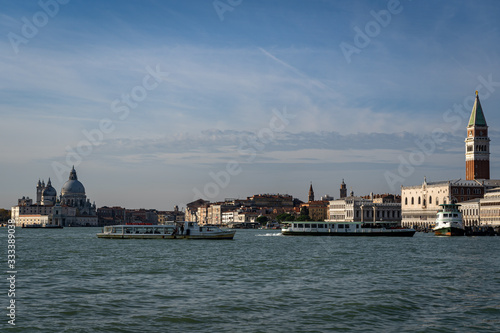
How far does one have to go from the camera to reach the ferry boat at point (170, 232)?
60938mm

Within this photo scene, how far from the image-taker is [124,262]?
3216 centimetres

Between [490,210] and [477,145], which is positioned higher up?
[477,145]

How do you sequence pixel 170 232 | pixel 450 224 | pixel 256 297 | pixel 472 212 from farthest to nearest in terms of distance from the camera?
pixel 472 212 → pixel 450 224 → pixel 170 232 → pixel 256 297

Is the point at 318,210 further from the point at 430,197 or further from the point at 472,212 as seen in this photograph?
the point at 472,212

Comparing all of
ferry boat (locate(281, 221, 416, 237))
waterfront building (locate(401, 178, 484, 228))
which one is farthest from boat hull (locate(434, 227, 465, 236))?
waterfront building (locate(401, 178, 484, 228))

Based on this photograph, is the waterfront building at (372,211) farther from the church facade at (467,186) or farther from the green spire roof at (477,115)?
the green spire roof at (477,115)

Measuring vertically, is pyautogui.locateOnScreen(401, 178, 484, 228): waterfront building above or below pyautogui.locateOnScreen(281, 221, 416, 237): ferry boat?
above

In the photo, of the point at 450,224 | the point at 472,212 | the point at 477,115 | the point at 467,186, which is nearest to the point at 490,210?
the point at 472,212

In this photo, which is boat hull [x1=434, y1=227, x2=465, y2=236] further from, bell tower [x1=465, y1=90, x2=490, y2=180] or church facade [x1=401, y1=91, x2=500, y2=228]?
bell tower [x1=465, y1=90, x2=490, y2=180]

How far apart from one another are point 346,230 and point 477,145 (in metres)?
54.4

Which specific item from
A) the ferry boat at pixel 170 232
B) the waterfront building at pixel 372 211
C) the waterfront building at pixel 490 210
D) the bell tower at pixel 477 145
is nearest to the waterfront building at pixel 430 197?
the bell tower at pixel 477 145

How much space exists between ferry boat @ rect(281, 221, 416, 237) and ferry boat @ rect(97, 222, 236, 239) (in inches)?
593

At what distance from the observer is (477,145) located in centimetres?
11900

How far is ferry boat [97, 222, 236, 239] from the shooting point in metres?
60.9
